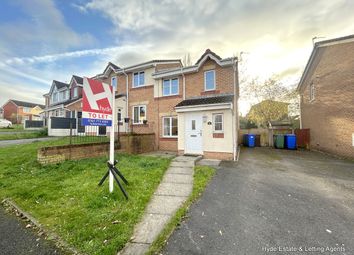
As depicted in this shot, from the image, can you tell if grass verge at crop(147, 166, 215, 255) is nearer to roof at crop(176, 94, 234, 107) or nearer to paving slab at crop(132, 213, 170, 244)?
paving slab at crop(132, 213, 170, 244)

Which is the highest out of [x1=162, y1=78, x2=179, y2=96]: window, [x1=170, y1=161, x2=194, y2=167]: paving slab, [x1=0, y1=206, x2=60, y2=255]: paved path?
[x1=162, y1=78, x2=179, y2=96]: window

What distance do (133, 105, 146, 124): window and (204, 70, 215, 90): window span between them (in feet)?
18.5

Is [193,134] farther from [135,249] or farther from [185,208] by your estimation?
[135,249]

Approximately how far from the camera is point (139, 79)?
15406 millimetres

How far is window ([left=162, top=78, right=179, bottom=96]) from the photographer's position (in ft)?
44.5

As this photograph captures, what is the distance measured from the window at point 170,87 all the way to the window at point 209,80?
7.71ft

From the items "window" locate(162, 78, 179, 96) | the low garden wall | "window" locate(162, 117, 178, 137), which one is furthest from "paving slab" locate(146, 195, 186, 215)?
"window" locate(162, 78, 179, 96)

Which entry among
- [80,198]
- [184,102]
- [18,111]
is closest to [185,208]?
[80,198]

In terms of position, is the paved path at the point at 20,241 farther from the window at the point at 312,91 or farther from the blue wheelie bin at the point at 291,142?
the window at the point at 312,91

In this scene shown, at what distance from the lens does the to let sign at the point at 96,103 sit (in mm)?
4504

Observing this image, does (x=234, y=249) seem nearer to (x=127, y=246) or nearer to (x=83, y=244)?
(x=127, y=246)

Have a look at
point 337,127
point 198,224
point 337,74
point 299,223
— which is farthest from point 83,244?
Answer: point 337,74

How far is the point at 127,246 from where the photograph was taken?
112 inches

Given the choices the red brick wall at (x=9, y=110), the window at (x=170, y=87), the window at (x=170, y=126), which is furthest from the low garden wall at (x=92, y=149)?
the red brick wall at (x=9, y=110)
